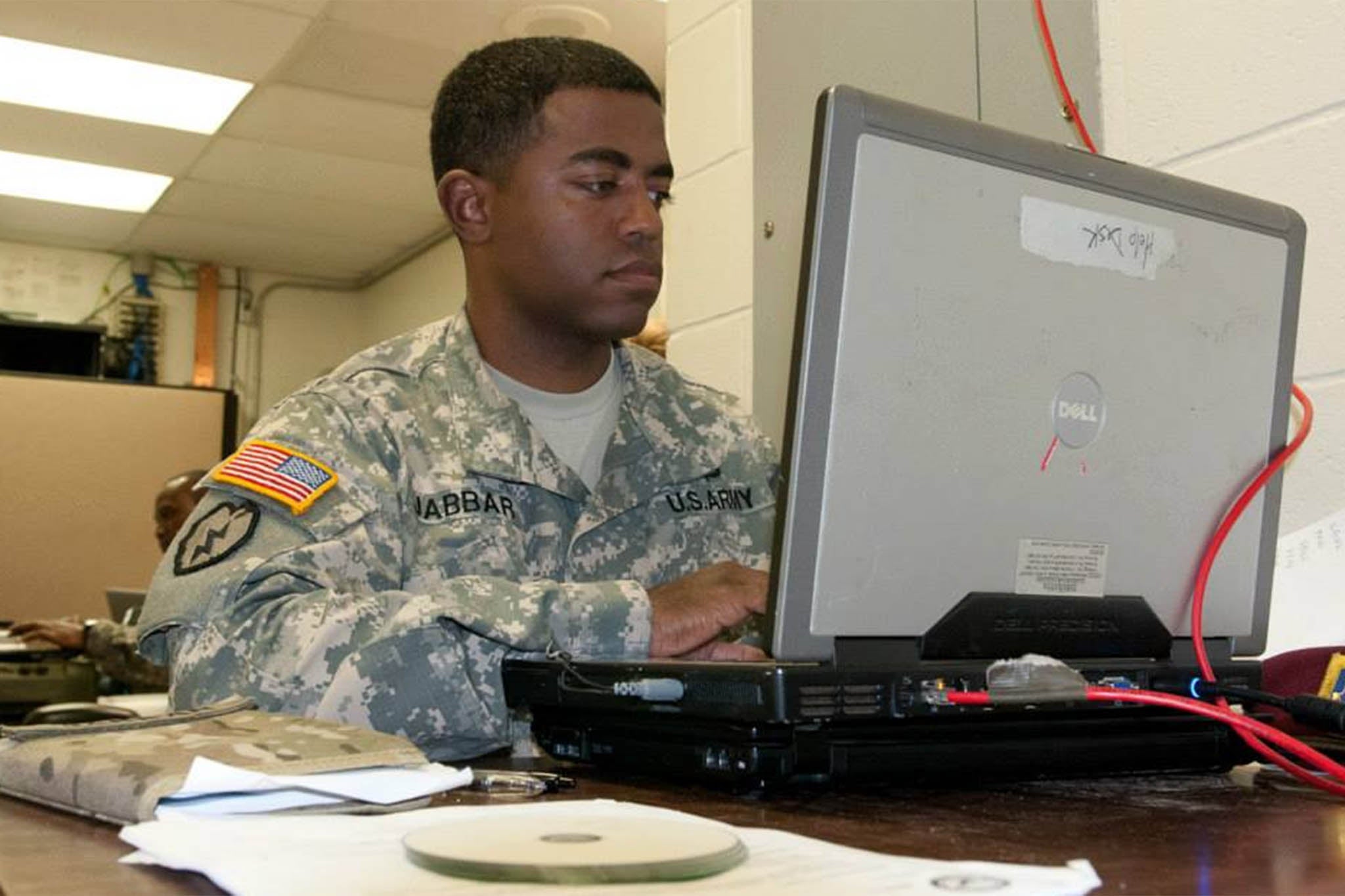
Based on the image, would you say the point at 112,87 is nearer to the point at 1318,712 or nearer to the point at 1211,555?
the point at 1211,555

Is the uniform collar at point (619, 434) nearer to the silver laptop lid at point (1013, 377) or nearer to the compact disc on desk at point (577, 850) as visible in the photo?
the silver laptop lid at point (1013, 377)

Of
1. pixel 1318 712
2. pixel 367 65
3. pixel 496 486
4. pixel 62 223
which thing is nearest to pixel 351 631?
pixel 496 486

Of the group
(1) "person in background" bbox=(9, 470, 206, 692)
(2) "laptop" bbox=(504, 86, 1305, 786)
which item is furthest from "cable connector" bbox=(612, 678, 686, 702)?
(1) "person in background" bbox=(9, 470, 206, 692)

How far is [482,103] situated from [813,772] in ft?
3.50

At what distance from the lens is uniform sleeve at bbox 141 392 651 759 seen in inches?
40.0

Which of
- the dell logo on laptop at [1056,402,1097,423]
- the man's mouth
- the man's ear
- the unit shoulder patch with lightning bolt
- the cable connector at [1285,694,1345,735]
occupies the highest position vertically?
the man's ear

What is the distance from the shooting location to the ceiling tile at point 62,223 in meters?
5.33

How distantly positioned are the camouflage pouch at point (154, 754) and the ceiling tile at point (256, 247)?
5060mm

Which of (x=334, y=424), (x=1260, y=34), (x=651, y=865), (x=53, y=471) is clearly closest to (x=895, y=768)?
(x=651, y=865)

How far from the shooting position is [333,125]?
14.4ft

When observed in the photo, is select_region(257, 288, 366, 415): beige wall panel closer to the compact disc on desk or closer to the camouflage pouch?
the camouflage pouch

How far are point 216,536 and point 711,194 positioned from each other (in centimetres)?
106

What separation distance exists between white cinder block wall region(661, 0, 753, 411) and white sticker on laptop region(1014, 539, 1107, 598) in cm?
112

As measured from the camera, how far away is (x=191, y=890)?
487 millimetres
